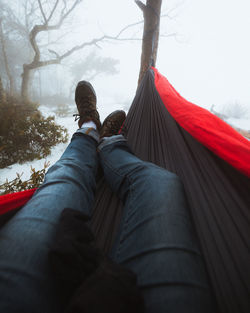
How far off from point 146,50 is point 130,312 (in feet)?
5.22

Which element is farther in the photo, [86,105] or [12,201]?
[86,105]

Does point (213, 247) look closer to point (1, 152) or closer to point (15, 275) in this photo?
point (15, 275)

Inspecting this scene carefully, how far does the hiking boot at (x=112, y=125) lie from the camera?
853 millimetres

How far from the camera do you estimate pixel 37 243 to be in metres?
0.29

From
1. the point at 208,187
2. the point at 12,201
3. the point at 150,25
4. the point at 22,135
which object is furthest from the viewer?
the point at 22,135

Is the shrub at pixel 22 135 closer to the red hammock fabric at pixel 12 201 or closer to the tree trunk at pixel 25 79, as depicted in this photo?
the red hammock fabric at pixel 12 201

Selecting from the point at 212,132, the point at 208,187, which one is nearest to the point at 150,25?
the point at 212,132

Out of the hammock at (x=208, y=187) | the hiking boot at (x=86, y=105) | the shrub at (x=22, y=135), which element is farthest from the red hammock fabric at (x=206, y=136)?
the shrub at (x=22, y=135)

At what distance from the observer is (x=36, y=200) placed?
0.40m

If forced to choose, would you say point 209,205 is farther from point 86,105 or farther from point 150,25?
point 150,25

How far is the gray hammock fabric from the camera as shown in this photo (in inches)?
13.7

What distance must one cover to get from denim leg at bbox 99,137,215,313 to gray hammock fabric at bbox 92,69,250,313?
0.35 feet

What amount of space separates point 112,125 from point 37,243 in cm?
72

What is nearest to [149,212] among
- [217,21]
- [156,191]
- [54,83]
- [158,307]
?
[156,191]
